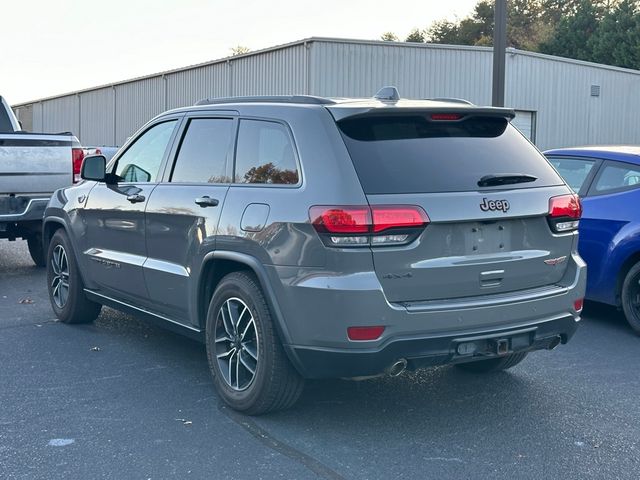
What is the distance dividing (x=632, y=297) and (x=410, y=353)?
3.56 m

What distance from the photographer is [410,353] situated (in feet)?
14.0

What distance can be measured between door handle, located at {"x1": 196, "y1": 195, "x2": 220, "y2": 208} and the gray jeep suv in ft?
0.06

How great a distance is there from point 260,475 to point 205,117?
Result: 2494 mm

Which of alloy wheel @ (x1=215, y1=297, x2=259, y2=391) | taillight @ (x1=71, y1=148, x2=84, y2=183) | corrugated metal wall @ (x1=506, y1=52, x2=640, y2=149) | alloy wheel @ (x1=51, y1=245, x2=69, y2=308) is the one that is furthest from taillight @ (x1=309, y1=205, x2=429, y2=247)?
corrugated metal wall @ (x1=506, y1=52, x2=640, y2=149)

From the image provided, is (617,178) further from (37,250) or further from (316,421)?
(37,250)

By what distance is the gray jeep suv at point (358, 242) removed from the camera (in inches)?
166

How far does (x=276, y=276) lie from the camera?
4.45 meters

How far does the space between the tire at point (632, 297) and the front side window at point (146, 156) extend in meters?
3.93

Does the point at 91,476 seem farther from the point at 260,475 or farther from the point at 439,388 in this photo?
the point at 439,388

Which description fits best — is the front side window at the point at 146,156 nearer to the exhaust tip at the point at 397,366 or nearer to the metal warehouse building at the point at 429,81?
the exhaust tip at the point at 397,366

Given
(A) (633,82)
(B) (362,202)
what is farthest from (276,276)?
(A) (633,82)

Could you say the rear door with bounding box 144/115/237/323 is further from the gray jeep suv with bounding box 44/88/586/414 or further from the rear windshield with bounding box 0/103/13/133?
the rear windshield with bounding box 0/103/13/133

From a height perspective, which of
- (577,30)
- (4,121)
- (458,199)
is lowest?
(458,199)

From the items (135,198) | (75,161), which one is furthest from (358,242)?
(75,161)
